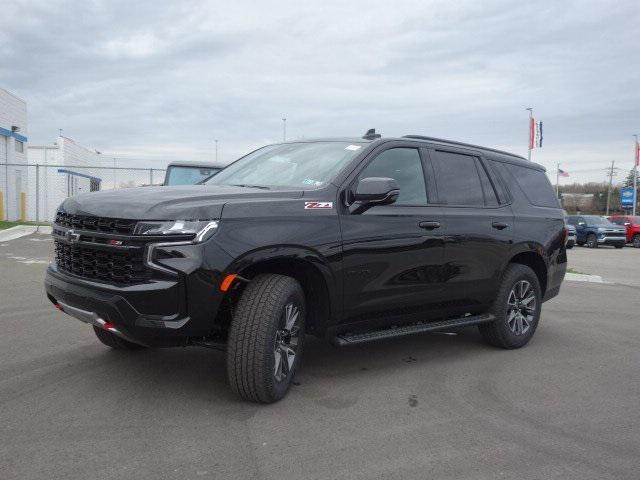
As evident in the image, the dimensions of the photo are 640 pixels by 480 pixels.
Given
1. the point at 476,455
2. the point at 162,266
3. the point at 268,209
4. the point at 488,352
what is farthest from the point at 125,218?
the point at 488,352

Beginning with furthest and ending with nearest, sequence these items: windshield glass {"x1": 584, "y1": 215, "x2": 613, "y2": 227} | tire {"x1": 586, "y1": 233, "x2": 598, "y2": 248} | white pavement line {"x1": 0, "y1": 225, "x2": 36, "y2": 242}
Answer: windshield glass {"x1": 584, "y1": 215, "x2": 613, "y2": 227}, tire {"x1": 586, "y1": 233, "x2": 598, "y2": 248}, white pavement line {"x1": 0, "y1": 225, "x2": 36, "y2": 242}

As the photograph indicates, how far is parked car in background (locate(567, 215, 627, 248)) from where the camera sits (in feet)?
91.6

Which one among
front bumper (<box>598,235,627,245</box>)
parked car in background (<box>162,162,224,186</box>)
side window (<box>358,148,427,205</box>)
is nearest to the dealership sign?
front bumper (<box>598,235,627,245</box>)

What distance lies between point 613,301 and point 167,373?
7.28 metres

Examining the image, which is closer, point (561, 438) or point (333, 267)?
point (561, 438)

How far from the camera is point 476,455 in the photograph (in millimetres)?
3369

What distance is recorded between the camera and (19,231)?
1797cm

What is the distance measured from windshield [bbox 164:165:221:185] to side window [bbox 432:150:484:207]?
30.4 ft

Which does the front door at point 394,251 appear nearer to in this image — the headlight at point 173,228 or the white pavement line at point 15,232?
the headlight at point 173,228

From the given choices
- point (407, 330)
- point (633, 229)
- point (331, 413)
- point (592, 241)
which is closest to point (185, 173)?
point (407, 330)

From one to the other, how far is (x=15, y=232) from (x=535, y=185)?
617 inches

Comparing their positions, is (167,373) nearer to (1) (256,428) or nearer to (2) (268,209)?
(1) (256,428)

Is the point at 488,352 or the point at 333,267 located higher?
the point at 333,267

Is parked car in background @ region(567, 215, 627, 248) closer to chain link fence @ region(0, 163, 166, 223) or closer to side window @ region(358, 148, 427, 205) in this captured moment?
chain link fence @ region(0, 163, 166, 223)
